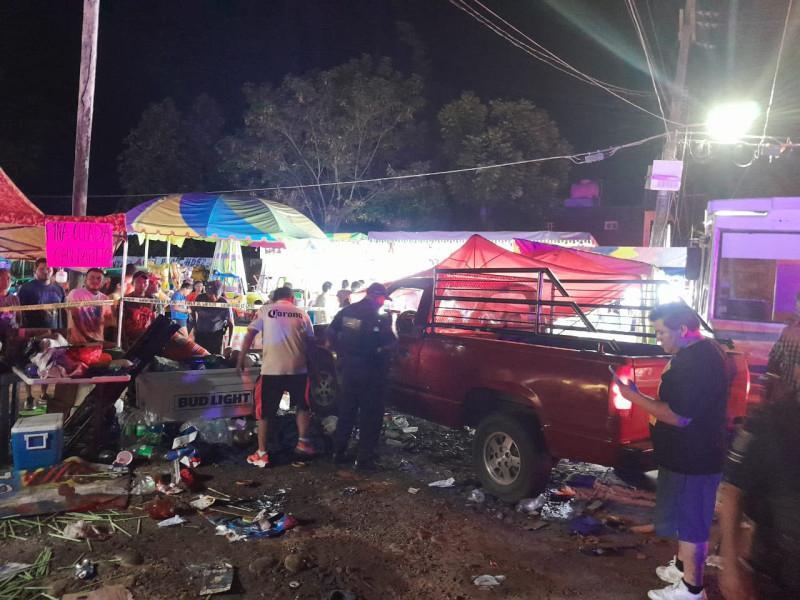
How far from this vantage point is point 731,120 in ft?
49.1

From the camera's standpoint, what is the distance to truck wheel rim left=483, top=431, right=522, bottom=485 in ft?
18.4

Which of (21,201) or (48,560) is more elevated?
(21,201)

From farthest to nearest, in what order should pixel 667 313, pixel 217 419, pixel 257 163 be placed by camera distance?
pixel 257 163
pixel 217 419
pixel 667 313

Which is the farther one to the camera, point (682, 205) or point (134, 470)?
point (682, 205)

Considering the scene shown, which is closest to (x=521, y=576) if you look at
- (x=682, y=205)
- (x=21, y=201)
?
(x=21, y=201)

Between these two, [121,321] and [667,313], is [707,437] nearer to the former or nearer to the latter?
[667,313]

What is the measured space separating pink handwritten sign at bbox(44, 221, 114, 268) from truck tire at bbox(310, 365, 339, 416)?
345cm

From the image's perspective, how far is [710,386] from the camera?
3.57 m

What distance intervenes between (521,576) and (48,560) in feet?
11.2

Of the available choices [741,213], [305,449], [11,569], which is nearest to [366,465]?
[305,449]

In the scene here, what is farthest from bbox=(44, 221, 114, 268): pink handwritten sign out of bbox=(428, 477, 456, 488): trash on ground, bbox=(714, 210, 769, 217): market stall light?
bbox=(714, 210, 769, 217): market stall light

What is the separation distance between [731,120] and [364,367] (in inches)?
521

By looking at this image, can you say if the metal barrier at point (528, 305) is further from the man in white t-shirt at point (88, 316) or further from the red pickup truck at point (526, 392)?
the man in white t-shirt at point (88, 316)

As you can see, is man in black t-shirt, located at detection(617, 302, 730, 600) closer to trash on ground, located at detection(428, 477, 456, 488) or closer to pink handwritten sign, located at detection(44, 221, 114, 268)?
trash on ground, located at detection(428, 477, 456, 488)
